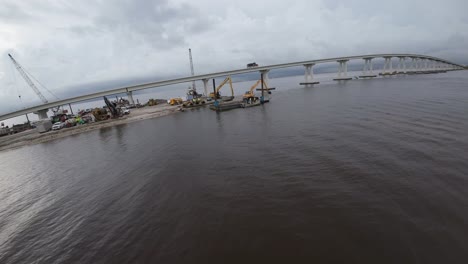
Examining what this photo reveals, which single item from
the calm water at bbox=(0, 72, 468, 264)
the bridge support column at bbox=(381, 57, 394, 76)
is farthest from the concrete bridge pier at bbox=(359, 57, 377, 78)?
the calm water at bbox=(0, 72, 468, 264)

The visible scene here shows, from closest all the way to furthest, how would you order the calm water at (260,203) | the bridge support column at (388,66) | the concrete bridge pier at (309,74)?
the calm water at (260,203), the concrete bridge pier at (309,74), the bridge support column at (388,66)

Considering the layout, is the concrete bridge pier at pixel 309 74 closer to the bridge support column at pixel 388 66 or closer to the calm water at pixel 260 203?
the bridge support column at pixel 388 66

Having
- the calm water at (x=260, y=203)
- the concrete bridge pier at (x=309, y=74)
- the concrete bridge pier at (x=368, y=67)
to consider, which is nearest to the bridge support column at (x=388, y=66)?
the concrete bridge pier at (x=368, y=67)

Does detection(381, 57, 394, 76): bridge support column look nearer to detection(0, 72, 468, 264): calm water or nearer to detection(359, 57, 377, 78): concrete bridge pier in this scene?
detection(359, 57, 377, 78): concrete bridge pier

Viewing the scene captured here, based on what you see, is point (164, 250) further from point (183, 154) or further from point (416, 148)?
point (416, 148)

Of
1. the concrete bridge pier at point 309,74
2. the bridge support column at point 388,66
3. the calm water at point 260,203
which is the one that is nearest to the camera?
the calm water at point 260,203

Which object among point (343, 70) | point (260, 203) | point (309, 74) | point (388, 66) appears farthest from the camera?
point (388, 66)

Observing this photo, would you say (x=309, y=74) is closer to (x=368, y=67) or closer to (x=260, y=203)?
(x=368, y=67)

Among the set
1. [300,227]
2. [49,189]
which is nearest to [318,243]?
[300,227]

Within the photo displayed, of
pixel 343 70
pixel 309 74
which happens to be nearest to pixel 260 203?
pixel 309 74
